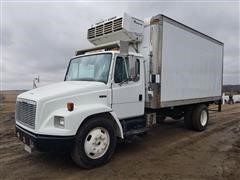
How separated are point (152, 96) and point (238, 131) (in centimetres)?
A: 499

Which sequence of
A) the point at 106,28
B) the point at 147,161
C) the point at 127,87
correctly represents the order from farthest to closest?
the point at 106,28 < the point at 127,87 < the point at 147,161

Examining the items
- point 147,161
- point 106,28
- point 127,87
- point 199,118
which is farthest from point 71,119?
point 199,118

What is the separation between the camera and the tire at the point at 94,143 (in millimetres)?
4621

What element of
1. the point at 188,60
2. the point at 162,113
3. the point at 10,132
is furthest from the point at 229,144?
the point at 10,132

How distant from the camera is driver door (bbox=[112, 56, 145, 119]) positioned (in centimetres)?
543

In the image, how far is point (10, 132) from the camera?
8.44m

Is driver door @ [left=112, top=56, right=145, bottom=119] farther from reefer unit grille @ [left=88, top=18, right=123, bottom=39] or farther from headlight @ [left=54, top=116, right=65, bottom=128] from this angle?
headlight @ [left=54, top=116, right=65, bottom=128]

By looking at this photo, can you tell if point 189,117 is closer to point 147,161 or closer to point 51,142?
point 147,161

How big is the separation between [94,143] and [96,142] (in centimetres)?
6

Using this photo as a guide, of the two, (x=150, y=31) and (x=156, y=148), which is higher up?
(x=150, y=31)

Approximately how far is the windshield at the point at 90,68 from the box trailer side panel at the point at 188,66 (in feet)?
5.92

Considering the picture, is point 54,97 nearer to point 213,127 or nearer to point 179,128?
point 179,128

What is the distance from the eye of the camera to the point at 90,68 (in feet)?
19.0

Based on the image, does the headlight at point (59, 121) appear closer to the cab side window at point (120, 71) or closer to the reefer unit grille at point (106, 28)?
the cab side window at point (120, 71)
